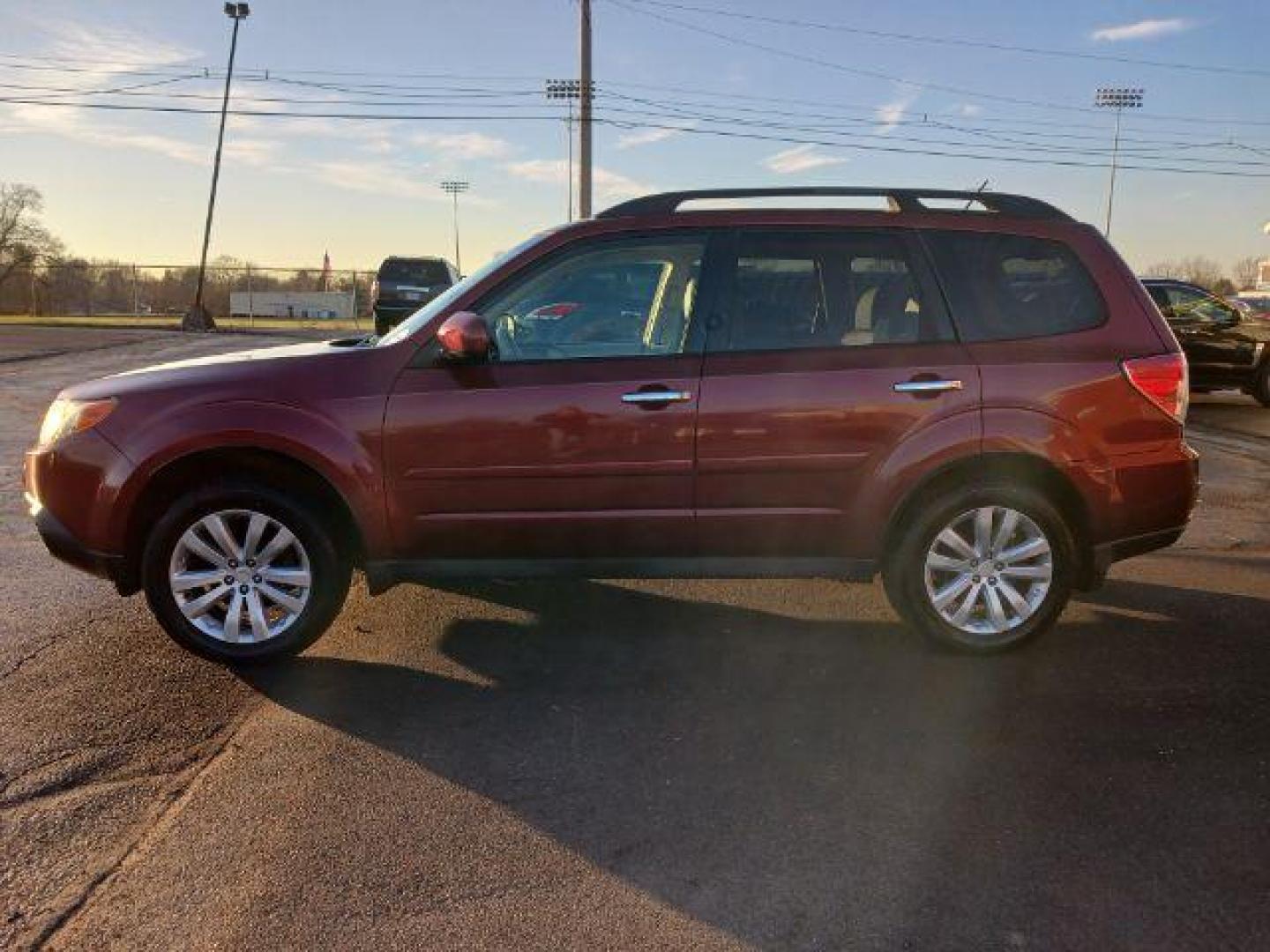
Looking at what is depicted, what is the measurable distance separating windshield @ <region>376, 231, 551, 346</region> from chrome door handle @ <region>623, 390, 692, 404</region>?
804 millimetres

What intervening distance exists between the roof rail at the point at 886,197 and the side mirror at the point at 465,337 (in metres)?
0.82

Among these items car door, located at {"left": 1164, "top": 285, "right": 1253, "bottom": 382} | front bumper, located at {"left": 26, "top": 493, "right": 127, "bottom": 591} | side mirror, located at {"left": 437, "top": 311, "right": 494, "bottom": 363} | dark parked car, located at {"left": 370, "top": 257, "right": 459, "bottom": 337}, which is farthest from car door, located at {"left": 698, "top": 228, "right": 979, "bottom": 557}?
dark parked car, located at {"left": 370, "top": 257, "right": 459, "bottom": 337}

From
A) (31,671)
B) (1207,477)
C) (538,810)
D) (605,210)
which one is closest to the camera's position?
(538,810)

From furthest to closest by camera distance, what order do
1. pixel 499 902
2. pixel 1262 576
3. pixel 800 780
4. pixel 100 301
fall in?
pixel 100 301 → pixel 1262 576 → pixel 800 780 → pixel 499 902

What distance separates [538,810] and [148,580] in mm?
2061

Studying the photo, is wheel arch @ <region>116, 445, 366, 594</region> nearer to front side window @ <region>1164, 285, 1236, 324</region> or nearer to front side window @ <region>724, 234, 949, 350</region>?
front side window @ <region>724, 234, 949, 350</region>

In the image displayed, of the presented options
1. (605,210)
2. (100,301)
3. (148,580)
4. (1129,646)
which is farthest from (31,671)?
(100,301)

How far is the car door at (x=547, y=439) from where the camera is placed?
4.04 metres

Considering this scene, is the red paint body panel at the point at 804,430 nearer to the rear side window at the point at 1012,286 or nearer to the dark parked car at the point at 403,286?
the rear side window at the point at 1012,286

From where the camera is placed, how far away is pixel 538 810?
3027 millimetres

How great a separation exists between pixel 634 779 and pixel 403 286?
66.9 ft

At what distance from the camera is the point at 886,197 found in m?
4.42

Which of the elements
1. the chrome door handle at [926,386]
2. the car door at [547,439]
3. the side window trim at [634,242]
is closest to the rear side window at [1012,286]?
the chrome door handle at [926,386]

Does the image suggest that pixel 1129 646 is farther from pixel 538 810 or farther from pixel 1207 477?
pixel 1207 477
